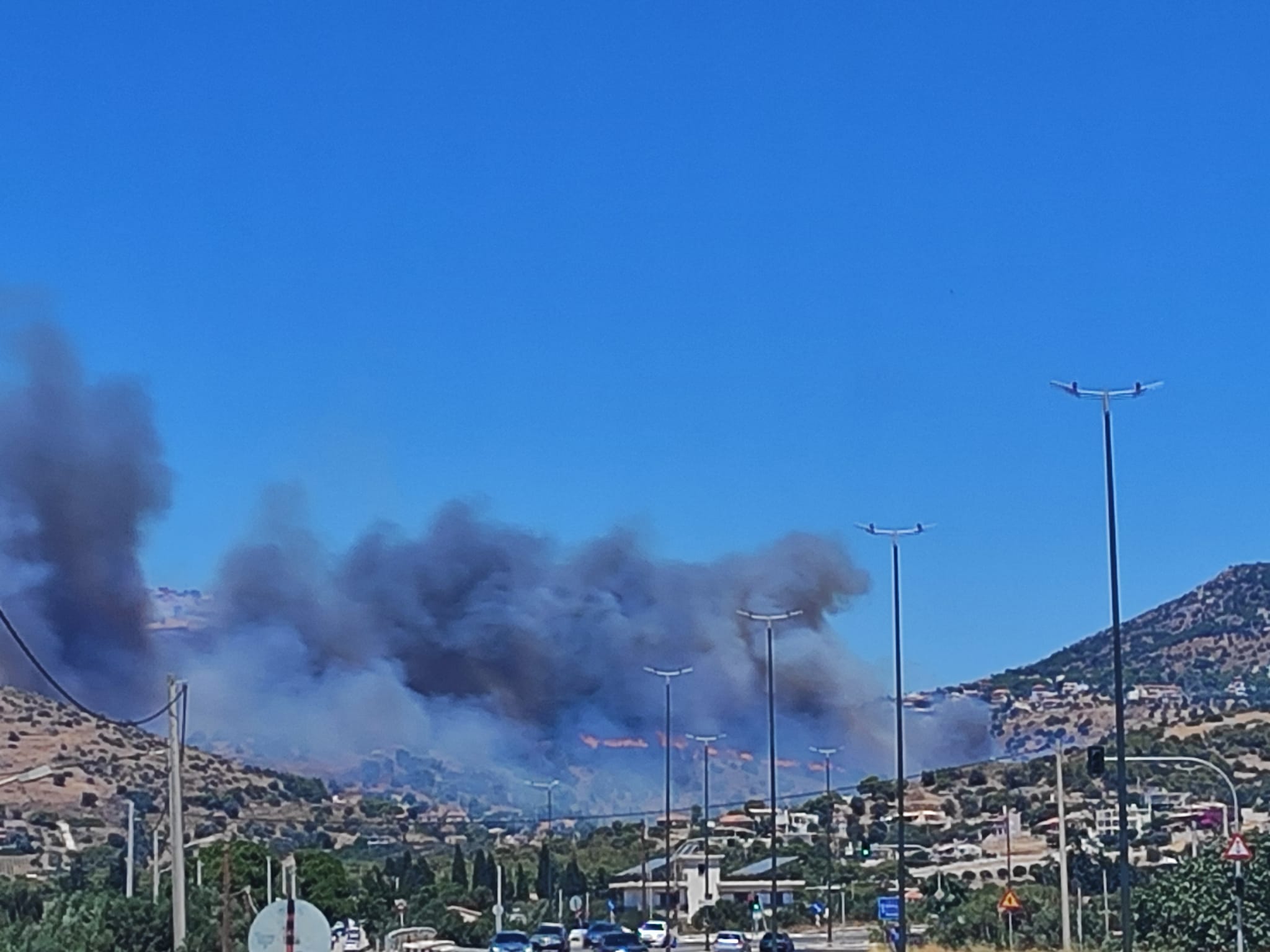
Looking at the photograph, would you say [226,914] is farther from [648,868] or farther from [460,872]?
[648,868]

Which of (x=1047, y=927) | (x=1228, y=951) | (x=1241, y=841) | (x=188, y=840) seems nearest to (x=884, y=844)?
(x=188, y=840)

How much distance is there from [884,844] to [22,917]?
A: 10335cm

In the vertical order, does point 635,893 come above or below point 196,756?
below

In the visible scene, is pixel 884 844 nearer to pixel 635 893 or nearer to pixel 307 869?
pixel 635 893

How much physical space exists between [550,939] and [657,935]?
44.3 feet

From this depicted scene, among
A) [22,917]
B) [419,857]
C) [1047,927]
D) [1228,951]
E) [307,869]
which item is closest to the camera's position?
[22,917]

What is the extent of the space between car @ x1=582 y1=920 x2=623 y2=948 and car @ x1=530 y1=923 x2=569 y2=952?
3.55 ft

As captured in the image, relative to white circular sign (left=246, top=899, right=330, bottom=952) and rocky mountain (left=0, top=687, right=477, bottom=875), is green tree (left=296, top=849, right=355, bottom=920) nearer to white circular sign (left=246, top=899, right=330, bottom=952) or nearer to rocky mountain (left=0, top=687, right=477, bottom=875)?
rocky mountain (left=0, top=687, right=477, bottom=875)

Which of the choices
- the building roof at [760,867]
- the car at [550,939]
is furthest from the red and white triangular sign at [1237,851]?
the building roof at [760,867]

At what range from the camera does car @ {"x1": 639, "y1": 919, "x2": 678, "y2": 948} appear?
8581cm

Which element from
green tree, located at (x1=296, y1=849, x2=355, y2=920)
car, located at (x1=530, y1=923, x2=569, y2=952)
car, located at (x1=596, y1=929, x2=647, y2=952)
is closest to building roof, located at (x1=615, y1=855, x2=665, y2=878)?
green tree, located at (x1=296, y1=849, x2=355, y2=920)

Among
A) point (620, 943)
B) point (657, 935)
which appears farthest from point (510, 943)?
point (657, 935)

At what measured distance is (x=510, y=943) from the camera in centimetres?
7425

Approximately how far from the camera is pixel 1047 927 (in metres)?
79.6
